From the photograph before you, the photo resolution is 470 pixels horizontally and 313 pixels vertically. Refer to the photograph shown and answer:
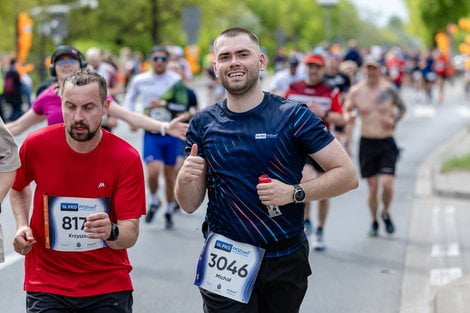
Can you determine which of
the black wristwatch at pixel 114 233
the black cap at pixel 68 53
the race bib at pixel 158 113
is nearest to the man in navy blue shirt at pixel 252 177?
the black wristwatch at pixel 114 233

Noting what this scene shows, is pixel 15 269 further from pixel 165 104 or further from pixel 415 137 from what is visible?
pixel 415 137

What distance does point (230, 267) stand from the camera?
4852 millimetres

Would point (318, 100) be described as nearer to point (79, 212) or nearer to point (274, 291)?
point (274, 291)

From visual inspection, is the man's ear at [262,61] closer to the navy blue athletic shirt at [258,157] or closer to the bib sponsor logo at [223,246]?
Answer: the navy blue athletic shirt at [258,157]

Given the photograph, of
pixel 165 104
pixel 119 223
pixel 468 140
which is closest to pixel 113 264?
pixel 119 223

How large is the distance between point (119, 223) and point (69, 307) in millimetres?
439

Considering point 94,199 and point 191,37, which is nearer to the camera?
point 94,199

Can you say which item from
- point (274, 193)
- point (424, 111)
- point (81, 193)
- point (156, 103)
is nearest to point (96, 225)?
point (81, 193)

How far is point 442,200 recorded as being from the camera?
14.6 metres

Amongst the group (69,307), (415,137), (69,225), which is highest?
(69,225)

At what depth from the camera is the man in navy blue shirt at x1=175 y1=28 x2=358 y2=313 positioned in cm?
477

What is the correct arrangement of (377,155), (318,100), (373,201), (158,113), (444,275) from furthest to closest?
(158,113), (377,155), (373,201), (318,100), (444,275)

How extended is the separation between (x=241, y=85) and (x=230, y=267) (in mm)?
836

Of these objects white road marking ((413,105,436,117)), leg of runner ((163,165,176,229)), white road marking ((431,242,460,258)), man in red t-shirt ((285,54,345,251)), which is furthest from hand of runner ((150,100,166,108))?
white road marking ((413,105,436,117))
